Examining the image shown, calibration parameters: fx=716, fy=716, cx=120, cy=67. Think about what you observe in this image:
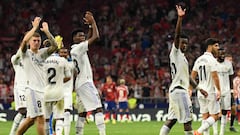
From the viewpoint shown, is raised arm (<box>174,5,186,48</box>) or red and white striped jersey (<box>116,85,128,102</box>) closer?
raised arm (<box>174,5,186,48</box>)

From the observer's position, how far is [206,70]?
17.7 meters

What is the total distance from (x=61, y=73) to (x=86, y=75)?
36.1 inches

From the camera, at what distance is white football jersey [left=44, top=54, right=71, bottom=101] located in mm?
16656

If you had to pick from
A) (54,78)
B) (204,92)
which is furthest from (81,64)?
(204,92)

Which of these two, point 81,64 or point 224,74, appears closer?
point 81,64

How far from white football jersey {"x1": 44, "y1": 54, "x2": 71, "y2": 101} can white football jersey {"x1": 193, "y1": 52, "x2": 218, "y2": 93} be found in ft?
11.2

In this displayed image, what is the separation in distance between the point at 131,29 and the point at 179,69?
2544cm

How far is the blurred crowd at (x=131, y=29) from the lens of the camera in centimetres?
3712

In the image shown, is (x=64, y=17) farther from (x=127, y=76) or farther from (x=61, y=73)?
(x=61, y=73)

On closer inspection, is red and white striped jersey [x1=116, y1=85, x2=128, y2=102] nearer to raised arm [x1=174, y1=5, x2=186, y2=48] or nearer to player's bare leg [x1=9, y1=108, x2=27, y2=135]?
player's bare leg [x1=9, y1=108, x2=27, y2=135]

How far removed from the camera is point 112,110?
3309cm

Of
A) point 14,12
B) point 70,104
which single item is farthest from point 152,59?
point 70,104

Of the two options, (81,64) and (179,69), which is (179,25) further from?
(81,64)

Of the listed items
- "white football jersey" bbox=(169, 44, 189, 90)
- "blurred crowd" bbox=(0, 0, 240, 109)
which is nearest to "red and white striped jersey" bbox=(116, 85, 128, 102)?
"blurred crowd" bbox=(0, 0, 240, 109)
